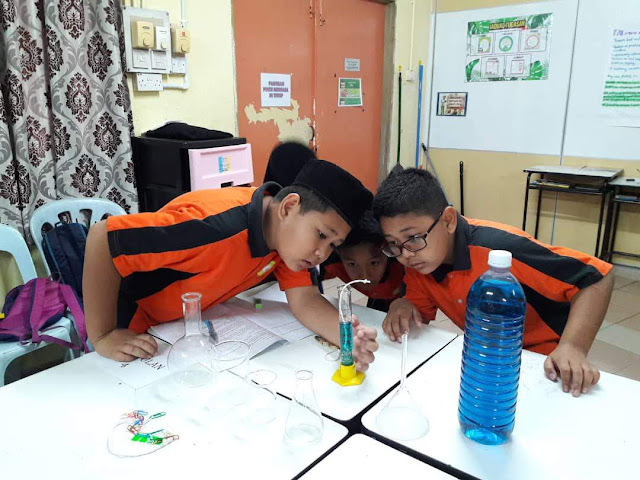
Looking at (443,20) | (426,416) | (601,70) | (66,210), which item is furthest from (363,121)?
(426,416)

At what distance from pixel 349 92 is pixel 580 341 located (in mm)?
3460

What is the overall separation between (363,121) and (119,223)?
11.5 feet

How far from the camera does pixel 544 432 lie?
929 mm

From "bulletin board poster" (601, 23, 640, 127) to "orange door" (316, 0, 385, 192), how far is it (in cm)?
189

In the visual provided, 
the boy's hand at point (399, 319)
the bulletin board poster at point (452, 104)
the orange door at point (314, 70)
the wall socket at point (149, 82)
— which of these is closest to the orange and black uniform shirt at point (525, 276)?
the boy's hand at point (399, 319)

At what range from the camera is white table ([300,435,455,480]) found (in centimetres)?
83

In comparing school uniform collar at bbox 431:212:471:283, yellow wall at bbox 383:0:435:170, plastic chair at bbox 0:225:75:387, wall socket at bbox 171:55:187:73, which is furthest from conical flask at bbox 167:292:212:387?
yellow wall at bbox 383:0:435:170

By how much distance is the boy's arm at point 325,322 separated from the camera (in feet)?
3.72

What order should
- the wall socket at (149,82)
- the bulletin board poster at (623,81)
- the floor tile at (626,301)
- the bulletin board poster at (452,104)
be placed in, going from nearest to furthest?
the wall socket at (149,82) < the floor tile at (626,301) < the bulletin board poster at (623,81) < the bulletin board poster at (452,104)

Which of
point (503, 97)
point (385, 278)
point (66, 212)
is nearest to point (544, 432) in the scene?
point (385, 278)

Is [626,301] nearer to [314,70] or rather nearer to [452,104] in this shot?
[452,104]

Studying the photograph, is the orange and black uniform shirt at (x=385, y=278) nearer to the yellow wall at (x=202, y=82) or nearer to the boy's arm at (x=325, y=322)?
the boy's arm at (x=325, y=322)

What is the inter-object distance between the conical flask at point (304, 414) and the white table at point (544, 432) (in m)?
0.11

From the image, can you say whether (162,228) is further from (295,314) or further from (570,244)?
(570,244)
